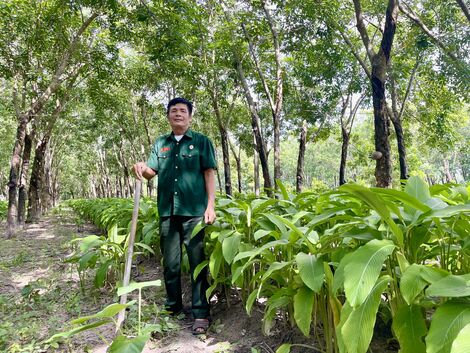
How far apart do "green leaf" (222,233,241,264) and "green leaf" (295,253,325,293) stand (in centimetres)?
68

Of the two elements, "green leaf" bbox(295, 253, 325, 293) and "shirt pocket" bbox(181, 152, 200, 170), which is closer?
"green leaf" bbox(295, 253, 325, 293)

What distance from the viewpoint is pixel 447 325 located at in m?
Answer: 1.13

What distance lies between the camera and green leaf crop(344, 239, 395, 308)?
124cm

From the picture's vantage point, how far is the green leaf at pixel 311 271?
1.66 meters

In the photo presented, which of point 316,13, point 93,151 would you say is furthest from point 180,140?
point 93,151

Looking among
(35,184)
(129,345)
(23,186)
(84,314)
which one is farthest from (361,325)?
(35,184)

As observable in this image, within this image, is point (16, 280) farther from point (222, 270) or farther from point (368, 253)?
point (368, 253)

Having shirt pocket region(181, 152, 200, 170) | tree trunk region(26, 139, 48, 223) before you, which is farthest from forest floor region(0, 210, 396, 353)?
tree trunk region(26, 139, 48, 223)

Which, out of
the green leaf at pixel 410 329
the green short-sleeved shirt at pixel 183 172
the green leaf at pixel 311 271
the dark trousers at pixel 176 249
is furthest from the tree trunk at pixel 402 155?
the green leaf at pixel 410 329

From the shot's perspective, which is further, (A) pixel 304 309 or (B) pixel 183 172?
(B) pixel 183 172

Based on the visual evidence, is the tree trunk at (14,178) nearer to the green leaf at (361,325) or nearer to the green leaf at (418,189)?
the green leaf at (418,189)

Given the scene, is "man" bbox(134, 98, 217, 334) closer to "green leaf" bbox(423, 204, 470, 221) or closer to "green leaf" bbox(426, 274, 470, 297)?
"green leaf" bbox(423, 204, 470, 221)

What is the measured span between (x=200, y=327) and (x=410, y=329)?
1757 mm

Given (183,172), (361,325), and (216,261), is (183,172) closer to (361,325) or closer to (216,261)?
(216,261)
